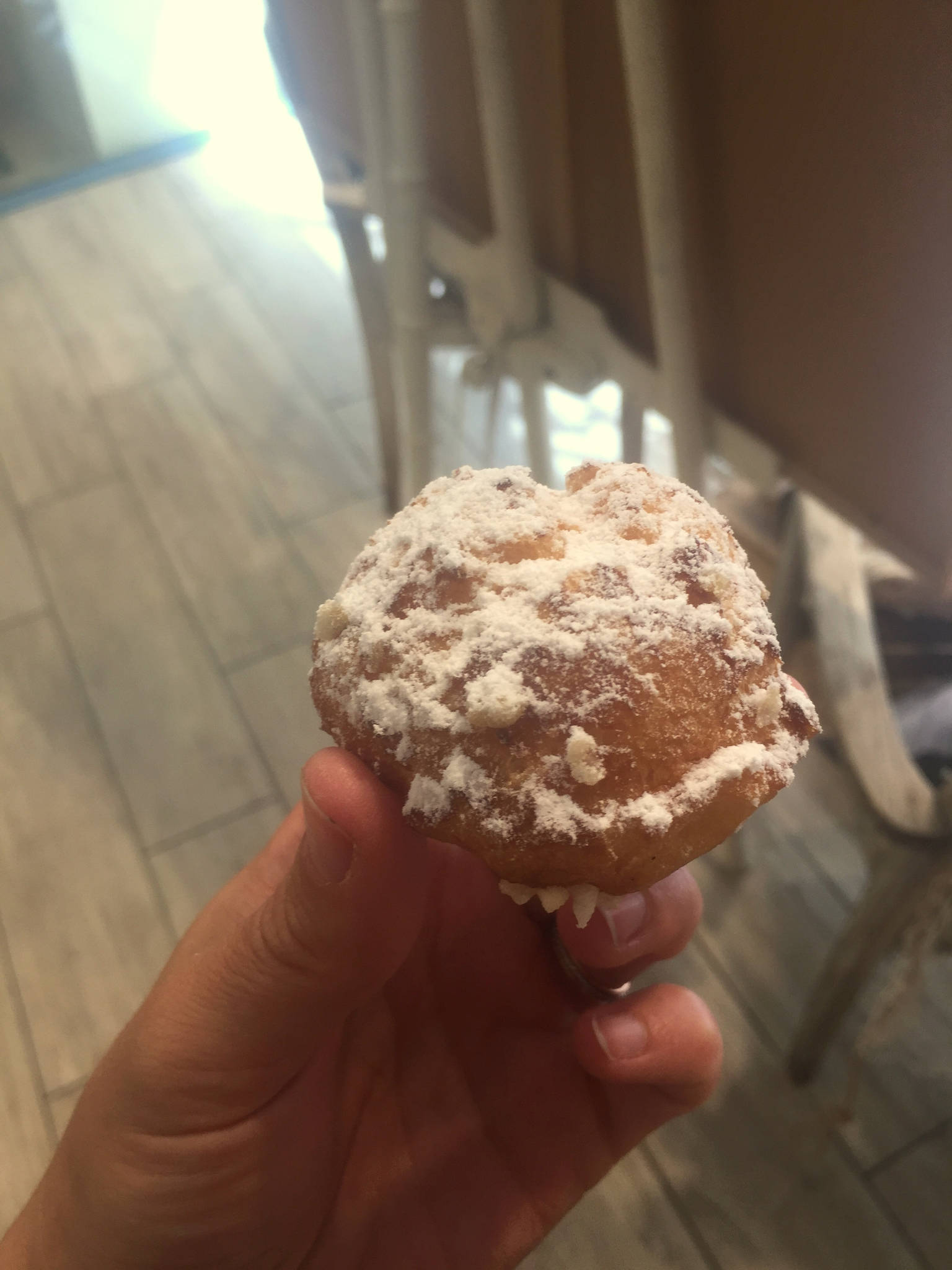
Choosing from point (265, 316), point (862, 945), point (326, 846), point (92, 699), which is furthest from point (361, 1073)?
point (265, 316)

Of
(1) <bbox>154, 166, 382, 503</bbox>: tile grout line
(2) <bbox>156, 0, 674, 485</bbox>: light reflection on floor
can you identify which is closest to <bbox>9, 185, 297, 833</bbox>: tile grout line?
(1) <bbox>154, 166, 382, 503</bbox>: tile grout line

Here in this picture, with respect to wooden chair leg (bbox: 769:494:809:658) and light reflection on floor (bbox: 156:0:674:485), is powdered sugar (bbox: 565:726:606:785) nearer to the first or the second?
wooden chair leg (bbox: 769:494:809:658)

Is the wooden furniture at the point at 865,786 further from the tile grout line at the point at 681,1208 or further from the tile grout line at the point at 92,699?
the tile grout line at the point at 92,699

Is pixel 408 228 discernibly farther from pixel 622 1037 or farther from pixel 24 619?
pixel 24 619

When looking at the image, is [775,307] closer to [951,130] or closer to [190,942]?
[951,130]

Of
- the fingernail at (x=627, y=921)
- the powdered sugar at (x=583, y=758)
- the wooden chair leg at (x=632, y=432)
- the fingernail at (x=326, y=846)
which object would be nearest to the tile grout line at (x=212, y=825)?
the wooden chair leg at (x=632, y=432)

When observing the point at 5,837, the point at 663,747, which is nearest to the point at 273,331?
the point at 5,837
